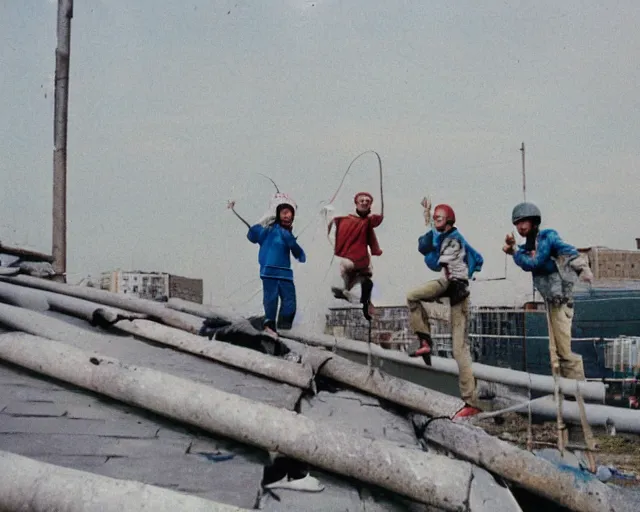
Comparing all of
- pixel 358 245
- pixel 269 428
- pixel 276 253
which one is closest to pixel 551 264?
pixel 358 245

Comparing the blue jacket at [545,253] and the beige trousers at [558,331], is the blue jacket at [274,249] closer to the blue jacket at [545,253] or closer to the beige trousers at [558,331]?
the blue jacket at [545,253]

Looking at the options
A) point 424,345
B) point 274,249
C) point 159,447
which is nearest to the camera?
point 159,447

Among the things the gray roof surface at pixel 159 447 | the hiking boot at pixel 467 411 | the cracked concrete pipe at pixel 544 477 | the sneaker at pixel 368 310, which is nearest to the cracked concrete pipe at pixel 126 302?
the sneaker at pixel 368 310

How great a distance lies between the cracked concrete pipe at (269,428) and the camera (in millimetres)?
A: 3010

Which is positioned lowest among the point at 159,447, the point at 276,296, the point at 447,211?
the point at 159,447

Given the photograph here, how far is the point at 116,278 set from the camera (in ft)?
40.1

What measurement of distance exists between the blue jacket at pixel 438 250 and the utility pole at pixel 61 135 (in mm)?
8217

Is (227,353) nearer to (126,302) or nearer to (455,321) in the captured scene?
(455,321)

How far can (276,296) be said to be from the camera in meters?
6.90

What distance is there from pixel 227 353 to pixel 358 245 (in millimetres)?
1677

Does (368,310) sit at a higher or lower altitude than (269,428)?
higher

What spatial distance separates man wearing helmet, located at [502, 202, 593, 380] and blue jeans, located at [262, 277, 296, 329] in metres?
2.44

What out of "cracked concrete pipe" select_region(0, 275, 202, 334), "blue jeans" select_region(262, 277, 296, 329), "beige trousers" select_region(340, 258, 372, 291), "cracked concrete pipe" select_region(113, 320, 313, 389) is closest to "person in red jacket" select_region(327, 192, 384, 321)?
"beige trousers" select_region(340, 258, 372, 291)

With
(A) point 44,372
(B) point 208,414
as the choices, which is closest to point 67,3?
(A) point 44,372
